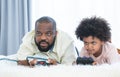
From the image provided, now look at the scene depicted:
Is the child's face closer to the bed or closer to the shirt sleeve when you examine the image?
the shirt sleeve

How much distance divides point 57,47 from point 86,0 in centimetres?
118

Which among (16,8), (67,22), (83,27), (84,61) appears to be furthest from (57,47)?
(16,8)

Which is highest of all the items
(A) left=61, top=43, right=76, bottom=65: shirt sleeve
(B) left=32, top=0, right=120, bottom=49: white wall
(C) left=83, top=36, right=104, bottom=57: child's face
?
(B) left=32, top=0, right=120, bottom=49: white wall

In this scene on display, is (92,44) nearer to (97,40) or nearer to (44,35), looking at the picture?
(97,40)

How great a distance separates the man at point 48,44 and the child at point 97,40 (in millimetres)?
98

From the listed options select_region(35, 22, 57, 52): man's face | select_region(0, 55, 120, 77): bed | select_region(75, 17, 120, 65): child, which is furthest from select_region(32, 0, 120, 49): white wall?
select_region(0, 55, 120, 77): bed

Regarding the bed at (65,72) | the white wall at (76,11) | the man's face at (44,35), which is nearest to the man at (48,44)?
the man's face at (44,35)

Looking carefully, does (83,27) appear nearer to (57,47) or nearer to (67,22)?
(57,47)

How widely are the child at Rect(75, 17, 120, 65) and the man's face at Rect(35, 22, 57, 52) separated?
0.19 m

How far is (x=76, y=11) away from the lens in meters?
2.33

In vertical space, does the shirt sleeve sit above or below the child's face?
below

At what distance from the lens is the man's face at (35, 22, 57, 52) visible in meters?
1.17

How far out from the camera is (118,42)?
224cm

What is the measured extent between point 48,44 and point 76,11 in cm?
120
